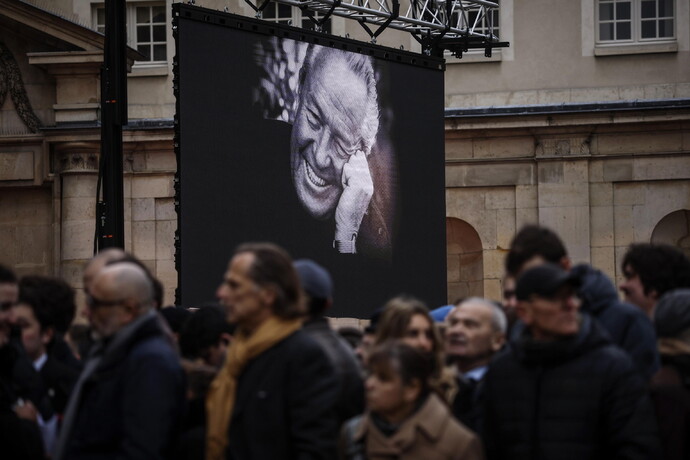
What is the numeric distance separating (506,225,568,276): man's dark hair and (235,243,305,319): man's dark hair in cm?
118

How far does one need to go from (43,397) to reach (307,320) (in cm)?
173

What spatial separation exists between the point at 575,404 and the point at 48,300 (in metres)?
3.21

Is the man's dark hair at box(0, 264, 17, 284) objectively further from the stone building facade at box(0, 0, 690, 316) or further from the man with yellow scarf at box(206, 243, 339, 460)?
the stone building facade at box(0, 0, 690, 316)

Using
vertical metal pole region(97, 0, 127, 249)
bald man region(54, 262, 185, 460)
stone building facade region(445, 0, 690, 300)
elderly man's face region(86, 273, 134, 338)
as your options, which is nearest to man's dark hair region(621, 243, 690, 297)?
bald man region(54, 262, 185, 460)

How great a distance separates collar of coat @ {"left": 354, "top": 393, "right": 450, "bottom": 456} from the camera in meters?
6.00

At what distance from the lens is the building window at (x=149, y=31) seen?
25031 mm

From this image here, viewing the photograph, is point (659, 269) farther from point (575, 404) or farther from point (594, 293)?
point (575, 404)

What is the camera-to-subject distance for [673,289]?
7.54 meters

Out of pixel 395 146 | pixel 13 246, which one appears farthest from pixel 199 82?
pixel 13 246

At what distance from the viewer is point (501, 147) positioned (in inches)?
957

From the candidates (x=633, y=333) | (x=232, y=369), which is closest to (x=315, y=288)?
(x=232, y=369)

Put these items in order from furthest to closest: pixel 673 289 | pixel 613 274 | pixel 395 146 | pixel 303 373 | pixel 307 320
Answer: pixel 613 274, pixel 395 146, pixel 673 289, pixel 307 320, pixel 303 373

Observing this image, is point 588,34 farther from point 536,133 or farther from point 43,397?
point 43,397

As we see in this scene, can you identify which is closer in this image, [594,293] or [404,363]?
[404,363]
